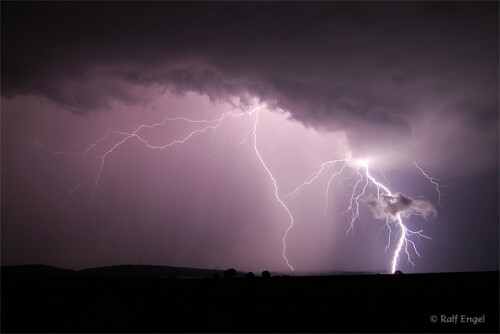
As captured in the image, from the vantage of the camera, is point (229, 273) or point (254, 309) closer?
point (254, 309)

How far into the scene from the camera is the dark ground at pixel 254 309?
6.22 meters

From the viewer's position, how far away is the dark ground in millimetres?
6219

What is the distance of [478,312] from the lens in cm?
675

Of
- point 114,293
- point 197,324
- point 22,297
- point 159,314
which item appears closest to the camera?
point 197,324

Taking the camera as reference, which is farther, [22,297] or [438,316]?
[22,297]

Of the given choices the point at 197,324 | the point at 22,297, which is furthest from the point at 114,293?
the point at 197,324

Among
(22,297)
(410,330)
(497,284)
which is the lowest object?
(22,297)

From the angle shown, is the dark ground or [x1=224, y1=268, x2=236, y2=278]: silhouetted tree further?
[x1=224, y1=268, x2=236, y2=278]: silhouetted tree

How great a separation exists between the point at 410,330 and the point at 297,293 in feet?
11.4

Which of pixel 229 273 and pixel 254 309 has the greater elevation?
pixel 254 309

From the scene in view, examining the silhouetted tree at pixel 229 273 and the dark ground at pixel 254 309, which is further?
the silhouetted tree at pixel 229 273

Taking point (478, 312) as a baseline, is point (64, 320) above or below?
below

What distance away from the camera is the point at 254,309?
290 inches

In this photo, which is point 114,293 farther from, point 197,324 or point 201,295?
point 197,324
